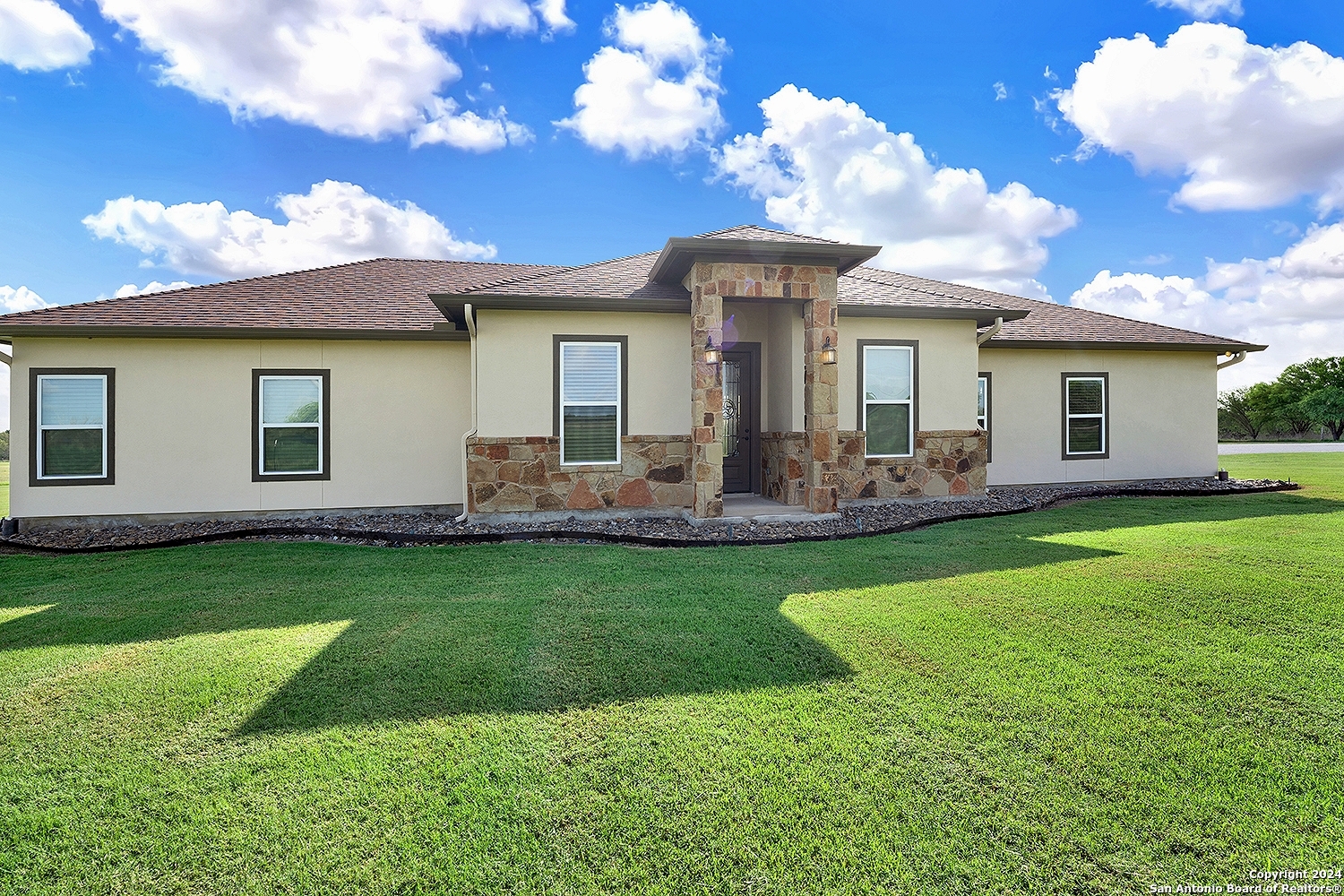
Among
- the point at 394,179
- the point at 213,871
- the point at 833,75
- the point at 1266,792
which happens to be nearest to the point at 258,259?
the point at 394,179

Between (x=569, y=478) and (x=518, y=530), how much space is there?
3.46 feet

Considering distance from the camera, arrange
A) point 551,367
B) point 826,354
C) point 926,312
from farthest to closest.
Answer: point 926,312, point 551,367, point 826,354

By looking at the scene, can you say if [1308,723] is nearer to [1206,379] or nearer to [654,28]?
[654,28]

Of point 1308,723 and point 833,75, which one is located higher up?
point 833,75

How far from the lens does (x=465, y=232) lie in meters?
14.6

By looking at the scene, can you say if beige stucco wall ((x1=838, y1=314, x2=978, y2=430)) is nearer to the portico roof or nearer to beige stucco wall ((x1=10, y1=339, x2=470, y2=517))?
the portico roof

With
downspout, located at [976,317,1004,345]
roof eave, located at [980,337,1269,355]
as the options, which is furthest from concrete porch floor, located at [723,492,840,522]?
roof eave, located at [980,337,1269,355]

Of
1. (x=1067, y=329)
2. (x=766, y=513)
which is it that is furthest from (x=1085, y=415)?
(x=766, y=513)

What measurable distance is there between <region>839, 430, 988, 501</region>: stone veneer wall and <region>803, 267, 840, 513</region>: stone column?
1158 millimetres

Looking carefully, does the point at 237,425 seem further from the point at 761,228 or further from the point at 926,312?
the point at 926,312

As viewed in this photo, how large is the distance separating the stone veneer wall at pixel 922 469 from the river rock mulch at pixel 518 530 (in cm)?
24

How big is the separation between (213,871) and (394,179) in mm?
13663

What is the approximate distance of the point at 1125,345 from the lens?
11.0 meters

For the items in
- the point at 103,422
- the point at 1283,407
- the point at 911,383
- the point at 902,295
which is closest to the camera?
the point at 103,422
